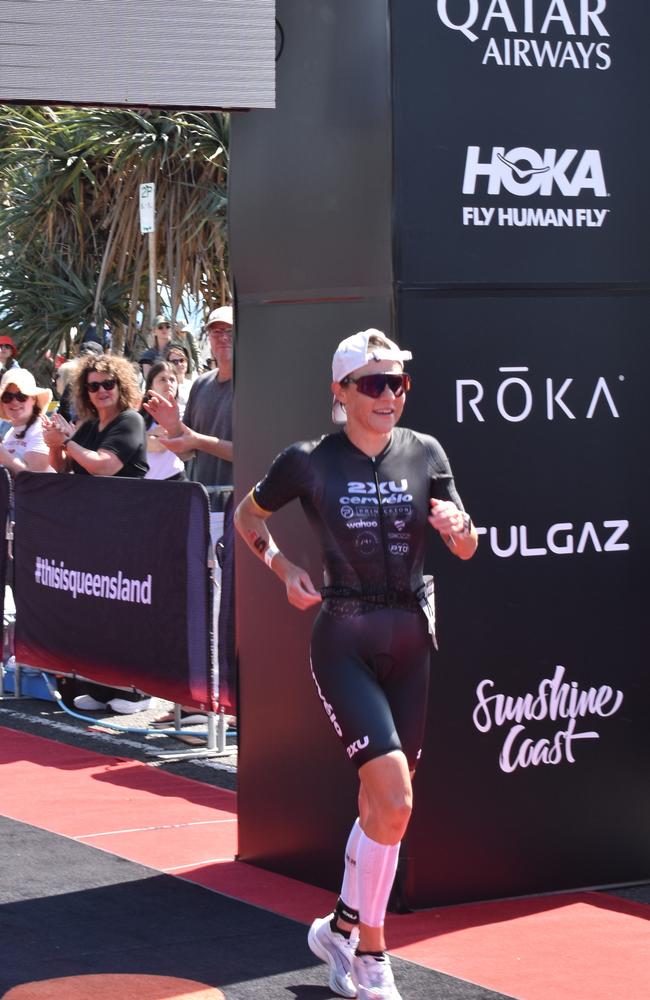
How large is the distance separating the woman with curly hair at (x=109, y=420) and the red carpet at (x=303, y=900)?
194cm

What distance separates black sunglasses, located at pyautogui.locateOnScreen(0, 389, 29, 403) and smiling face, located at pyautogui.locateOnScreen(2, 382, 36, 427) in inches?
0.6

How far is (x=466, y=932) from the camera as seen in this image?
576 cm

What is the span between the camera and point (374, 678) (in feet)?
17.0

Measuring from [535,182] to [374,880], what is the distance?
270 centimetres

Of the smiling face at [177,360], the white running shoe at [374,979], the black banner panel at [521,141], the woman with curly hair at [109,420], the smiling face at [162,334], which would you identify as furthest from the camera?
the smiling face at [162,334]

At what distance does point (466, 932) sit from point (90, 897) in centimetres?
145

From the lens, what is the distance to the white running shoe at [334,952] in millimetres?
5137

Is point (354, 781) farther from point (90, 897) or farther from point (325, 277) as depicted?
point (325, 277)

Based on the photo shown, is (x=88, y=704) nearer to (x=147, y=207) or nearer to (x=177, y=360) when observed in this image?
(x=177, y=360)

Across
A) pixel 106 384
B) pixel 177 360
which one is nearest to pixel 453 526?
pixel 106 384

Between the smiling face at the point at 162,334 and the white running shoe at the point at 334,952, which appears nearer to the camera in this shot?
the white running shoe at the point at 334,952

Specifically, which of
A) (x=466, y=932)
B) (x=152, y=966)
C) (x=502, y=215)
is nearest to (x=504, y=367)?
(x=502, y=215)

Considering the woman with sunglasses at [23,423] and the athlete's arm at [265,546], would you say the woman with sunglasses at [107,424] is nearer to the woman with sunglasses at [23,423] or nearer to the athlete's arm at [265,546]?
the woman with sunglasses at [23,423]

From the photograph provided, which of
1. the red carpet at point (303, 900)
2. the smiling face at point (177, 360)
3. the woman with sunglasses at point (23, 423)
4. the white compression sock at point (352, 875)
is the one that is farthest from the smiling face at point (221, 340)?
the white compression sock at point (352, 875)
